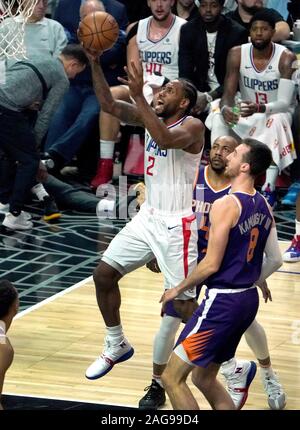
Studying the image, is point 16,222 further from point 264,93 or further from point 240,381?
point 240,381

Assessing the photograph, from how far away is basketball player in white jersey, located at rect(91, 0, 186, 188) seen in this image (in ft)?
40.2

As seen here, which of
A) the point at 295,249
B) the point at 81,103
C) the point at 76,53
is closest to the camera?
the point at 295,249

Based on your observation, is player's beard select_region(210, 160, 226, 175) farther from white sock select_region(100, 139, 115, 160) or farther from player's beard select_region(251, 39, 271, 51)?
white sock select_region(100, 139, 115, 160)

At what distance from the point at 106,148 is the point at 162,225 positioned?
17.4ft

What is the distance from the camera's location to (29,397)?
709 cm

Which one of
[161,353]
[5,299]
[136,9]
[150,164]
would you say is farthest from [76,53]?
[5,299]

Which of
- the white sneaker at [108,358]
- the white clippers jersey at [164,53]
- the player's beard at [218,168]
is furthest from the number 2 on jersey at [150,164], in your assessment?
the white clippers jersey at [164,53]

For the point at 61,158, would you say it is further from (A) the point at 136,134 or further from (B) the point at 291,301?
(B) the point at 291,301

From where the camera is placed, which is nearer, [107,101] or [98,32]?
[107,101]

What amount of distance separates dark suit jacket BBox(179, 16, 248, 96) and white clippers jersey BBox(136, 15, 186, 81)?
0.18 metres

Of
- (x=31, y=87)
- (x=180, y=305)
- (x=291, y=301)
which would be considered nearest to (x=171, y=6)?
(x=31, y=87)

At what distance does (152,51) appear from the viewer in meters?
12.3

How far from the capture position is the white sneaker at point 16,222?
11.1m

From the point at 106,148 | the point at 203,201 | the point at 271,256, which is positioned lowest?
the point at 106,148
